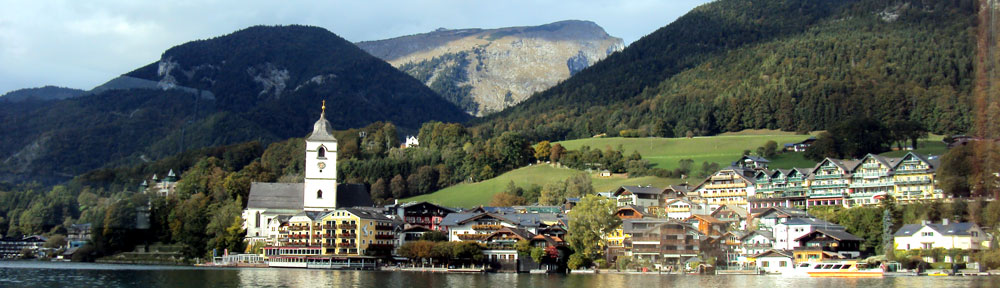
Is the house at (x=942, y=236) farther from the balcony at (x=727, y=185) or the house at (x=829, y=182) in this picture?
the balcony at (x=727, y=185)

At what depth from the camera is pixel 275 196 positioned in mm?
113625

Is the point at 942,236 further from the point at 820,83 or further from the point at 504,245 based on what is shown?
the point at 820,83

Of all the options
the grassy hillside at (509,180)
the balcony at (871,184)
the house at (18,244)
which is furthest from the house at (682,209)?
the house at (18,244)

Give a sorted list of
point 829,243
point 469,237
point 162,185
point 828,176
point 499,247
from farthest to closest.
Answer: point 162,185 → point 828,176 → point 469,237 → point 499,247 → point 829,243

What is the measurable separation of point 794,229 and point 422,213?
135 feet

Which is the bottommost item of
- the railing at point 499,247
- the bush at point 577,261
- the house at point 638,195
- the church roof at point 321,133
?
the bush at point 577,261

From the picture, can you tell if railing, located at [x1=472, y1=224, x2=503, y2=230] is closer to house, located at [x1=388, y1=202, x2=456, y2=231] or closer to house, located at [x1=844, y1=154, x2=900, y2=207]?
house, located at [x1=388, y1=202, x2=456, y2=231]

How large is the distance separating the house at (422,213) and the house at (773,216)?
1341 inches

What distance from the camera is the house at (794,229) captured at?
86.1 m

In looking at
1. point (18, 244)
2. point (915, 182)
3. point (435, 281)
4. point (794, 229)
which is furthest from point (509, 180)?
point (435, 281)

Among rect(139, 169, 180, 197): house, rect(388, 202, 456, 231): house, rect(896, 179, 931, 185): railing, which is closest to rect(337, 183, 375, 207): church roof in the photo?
rect(388, 202, 456, 231): house

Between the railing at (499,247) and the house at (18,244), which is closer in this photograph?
the railing at (499,247)

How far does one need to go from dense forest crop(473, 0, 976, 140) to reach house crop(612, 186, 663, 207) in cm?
4115

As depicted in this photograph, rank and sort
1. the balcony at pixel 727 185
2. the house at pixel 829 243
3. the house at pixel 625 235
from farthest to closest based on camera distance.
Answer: the balcony at pixel 727 185 < the house at pixel 625 235 < the house at pixel 829 243
